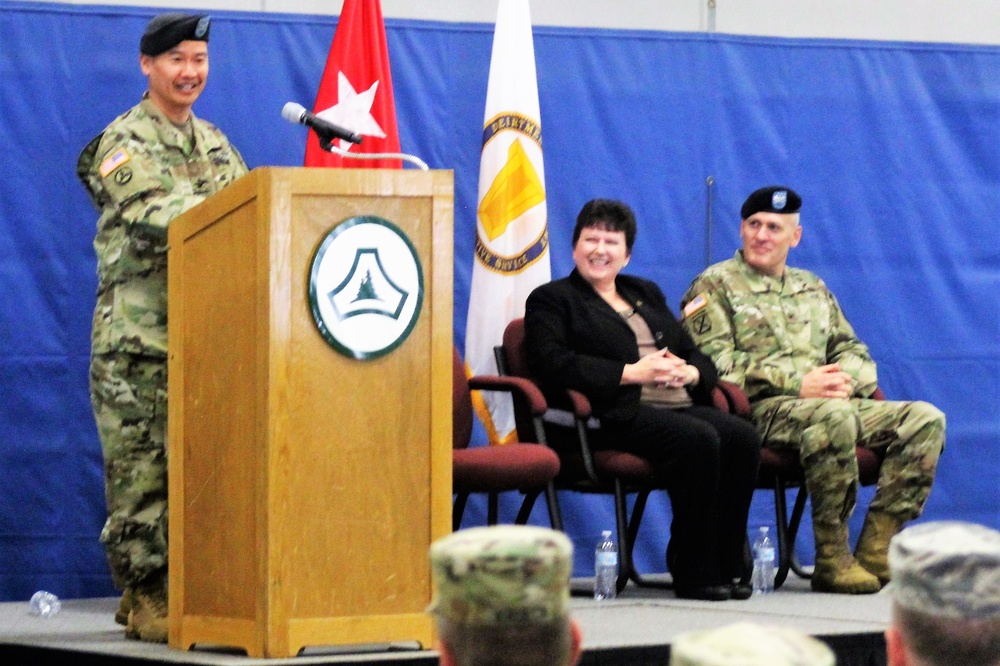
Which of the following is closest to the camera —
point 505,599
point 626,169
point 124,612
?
point 505,599

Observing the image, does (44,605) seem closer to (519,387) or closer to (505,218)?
(519,387)

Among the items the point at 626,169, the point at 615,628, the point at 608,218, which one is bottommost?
the point at 615,628

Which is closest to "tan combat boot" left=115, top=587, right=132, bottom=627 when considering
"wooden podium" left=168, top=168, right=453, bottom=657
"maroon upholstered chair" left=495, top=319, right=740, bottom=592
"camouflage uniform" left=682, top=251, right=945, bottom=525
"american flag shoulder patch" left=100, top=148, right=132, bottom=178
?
"wooden podium" left=168, top=168, right=453, bottom=657

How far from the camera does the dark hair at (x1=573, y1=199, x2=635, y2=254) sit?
431 cm

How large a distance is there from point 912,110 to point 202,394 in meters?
3.50

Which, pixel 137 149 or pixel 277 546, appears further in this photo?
pixel 137 149

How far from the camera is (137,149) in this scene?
314 centimetres

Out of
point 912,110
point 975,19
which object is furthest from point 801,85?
point 975,19

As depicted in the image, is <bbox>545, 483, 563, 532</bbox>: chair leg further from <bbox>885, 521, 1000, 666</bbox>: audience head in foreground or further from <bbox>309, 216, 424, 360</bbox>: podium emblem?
<bbox>885, 521, 1000, 666</bbox>: audience head in foreground

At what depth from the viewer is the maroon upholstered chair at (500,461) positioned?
12.2 ft

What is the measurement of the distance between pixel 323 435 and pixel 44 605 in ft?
6.03

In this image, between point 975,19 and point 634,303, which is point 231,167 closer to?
point 634,303

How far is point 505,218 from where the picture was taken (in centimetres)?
471

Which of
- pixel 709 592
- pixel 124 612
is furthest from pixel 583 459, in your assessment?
pixel 124 612
